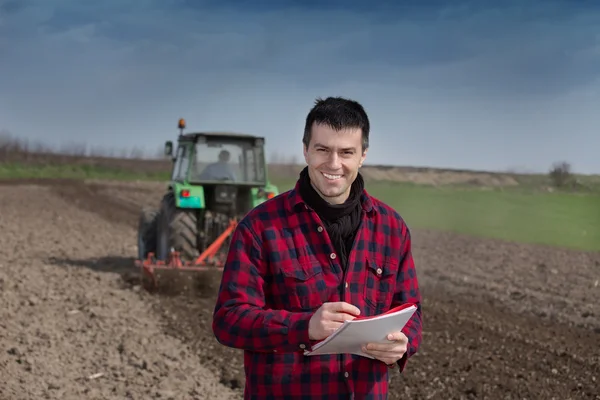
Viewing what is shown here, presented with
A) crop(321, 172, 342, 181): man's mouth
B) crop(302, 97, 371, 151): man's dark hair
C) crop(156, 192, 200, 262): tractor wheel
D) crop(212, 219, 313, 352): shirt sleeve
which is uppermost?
crop(302, 97, 371, 151): man's dark hair

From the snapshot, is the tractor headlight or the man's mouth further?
the tractor headlight

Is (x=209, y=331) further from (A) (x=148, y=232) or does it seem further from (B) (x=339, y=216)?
(B) (x=339, y=216)

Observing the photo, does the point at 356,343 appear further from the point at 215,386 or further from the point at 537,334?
the point at 537,334

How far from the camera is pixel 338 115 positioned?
95.1 inches

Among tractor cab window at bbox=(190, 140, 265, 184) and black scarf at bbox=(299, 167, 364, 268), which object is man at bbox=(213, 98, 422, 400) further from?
Answer: tractor cab window at bbox=(190, 140, 265, 184)

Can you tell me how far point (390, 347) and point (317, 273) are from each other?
0.96 feet

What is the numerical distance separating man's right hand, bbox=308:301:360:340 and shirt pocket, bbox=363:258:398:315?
0.25m

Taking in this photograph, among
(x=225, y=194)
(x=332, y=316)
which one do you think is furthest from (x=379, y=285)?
(x=225, y=194)

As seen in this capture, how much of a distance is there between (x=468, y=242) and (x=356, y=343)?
51.4 feet

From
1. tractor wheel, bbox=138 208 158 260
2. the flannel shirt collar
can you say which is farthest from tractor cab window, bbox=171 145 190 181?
the flannel shirt collar

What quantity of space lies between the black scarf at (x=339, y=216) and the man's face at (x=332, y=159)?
0.10 ft

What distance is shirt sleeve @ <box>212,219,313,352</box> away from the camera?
2279mm

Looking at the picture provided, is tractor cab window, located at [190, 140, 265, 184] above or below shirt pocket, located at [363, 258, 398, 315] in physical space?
above

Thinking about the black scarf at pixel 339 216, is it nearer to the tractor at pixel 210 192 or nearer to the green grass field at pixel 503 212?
the tractor at pixel 210 192
